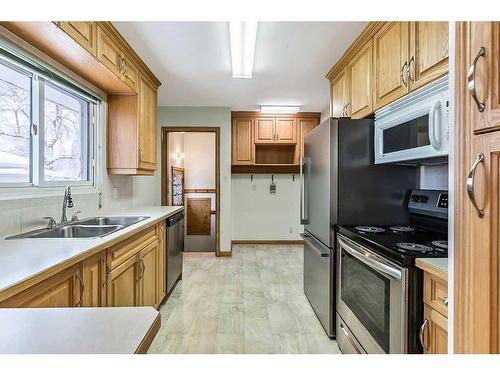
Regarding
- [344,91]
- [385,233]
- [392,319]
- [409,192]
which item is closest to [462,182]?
[392,319]

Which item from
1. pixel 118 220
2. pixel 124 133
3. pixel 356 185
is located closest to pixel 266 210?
pixel 124 133

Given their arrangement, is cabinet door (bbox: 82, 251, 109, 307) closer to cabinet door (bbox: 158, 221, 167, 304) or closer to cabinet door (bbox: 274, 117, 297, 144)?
cabinet door (bbox: 158, 221, 167, 304)

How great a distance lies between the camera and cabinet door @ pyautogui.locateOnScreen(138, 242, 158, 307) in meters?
2.27

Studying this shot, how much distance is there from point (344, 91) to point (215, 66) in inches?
53.1

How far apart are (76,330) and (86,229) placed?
75.1 inches

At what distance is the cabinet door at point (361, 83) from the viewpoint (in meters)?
2.26

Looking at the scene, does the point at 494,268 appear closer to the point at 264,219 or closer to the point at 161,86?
the point at 161,86

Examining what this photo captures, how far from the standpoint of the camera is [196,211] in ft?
20.3

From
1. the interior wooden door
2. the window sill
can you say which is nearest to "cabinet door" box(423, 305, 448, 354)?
the window sill

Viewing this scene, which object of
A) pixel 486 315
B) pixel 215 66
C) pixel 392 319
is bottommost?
pixel 392 319

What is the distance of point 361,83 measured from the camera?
2410mm

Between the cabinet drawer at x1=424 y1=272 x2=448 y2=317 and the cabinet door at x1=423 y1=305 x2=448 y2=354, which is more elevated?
the cabinet drawer at x1=424 y1=272 x2=448 y2=317

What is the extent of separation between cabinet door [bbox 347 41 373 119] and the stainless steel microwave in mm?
222
